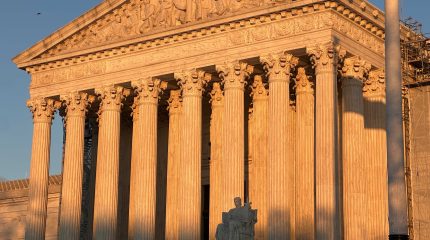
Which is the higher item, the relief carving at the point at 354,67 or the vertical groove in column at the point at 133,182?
the relief carving at the point at 354,67

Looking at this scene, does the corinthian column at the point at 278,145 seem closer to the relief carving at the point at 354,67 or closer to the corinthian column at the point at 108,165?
the relief carving at the point at 354,67

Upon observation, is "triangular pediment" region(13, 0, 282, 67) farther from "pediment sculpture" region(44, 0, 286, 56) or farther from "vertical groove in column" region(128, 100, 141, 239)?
"vertical groove in column" region(128, 100, 141, 239)

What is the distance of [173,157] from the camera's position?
4528 cm

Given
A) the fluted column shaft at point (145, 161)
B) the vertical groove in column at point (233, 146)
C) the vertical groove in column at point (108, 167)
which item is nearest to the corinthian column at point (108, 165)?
the vertical groove in column at point (108, 167)

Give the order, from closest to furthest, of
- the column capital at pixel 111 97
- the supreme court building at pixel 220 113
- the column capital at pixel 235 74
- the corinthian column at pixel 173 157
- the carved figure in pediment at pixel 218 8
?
the supreme court building at pixel 220 113 → the column capital at pixel 235 74 → the carved figure in pediment at pixel 218 8 → the column capital at pixel 111 97 → the corinthian column at pixel 173 157

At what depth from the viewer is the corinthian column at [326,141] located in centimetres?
3575

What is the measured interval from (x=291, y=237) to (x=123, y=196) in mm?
11861

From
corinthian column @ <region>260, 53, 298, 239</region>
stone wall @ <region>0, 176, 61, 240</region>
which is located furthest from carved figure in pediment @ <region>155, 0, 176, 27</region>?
stone wall @ <region>0, 176, 61, 240</region>

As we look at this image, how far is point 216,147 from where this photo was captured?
145 feet

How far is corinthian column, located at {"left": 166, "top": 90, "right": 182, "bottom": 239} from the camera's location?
44.7 m

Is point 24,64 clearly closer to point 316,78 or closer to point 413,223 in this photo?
point 316,78

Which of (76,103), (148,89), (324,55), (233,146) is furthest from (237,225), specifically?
(76,103)

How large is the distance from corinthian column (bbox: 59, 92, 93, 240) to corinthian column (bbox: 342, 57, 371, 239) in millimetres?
14428

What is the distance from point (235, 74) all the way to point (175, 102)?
21.3 feet
